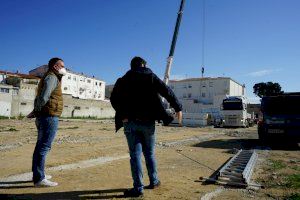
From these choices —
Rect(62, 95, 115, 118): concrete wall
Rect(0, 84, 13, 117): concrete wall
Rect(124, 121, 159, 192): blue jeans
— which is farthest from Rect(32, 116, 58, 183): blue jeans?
Rect(62, 95, 115, 118): concrete wall

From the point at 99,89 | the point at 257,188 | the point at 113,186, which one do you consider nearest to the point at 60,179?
the point at 113,186

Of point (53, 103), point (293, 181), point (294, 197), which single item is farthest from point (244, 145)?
point (53, 103)

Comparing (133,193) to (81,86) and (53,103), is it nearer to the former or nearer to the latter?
(53,103)

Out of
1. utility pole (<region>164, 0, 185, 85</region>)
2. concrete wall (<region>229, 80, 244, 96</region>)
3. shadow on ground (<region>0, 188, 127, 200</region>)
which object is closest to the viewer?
shadow on ground (<region>0, 188, 127, 200</region>)

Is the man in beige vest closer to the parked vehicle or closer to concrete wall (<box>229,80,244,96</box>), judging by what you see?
the parked vehicle

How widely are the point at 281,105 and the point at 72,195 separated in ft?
39.6

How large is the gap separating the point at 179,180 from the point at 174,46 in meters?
26.7

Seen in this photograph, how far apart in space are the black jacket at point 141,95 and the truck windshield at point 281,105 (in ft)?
35.5

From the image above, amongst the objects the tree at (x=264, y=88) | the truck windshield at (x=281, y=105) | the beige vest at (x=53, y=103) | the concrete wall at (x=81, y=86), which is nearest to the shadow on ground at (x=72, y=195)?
the beige vest at (x=53, y=103)

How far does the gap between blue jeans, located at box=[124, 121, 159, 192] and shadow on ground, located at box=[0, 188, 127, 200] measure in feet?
1.23

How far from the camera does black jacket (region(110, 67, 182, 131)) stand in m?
4.82

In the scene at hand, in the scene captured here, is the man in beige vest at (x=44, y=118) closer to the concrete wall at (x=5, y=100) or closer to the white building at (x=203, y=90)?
the concrete wall at (x=5, y=100)

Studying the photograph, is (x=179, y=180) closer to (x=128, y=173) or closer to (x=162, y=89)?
(x=128, y=173)

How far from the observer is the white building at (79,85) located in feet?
268
